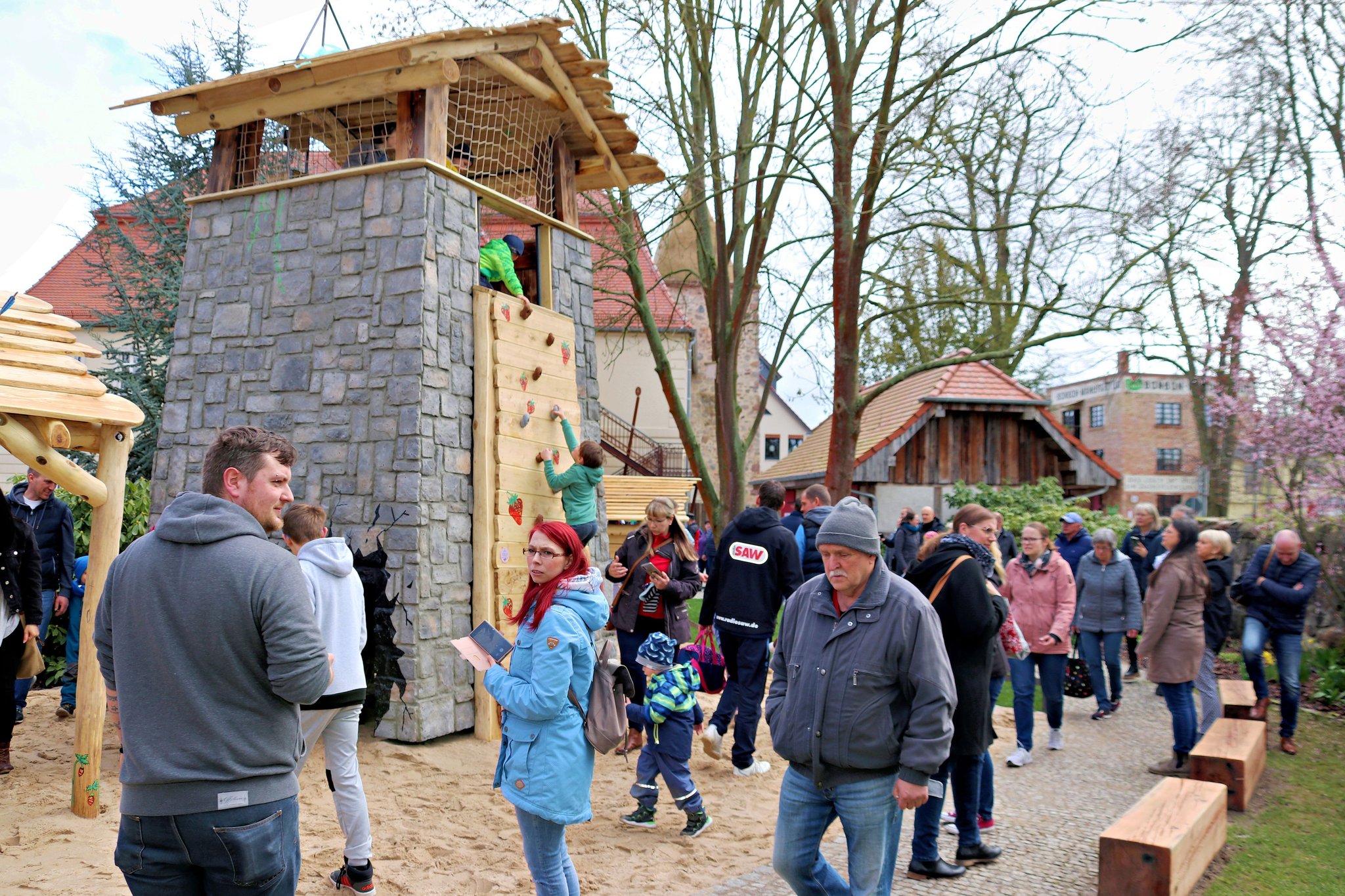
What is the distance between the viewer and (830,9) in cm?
1185

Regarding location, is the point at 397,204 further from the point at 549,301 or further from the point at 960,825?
the point at 960,825

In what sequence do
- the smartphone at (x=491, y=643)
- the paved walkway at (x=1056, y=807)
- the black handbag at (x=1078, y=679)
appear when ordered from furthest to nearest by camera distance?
the black handbag at (x=1078, y=679) < the paved walkway at (x=1056, y=807) < the smartphone at (x=491, y=643)

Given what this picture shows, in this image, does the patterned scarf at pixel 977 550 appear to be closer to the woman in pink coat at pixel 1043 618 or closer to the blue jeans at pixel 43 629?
the woman in pink coat at pixel 1043 618

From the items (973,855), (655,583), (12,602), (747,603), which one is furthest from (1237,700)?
(12,602)

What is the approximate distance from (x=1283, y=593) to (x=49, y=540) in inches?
382

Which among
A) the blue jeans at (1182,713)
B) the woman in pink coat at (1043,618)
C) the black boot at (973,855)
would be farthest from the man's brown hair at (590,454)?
the blue jeans at (1182,713)

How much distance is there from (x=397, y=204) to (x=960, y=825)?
5.83 m

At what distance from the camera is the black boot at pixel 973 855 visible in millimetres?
5281

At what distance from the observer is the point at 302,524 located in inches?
188

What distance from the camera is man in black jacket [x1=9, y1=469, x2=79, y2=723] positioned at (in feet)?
23.6

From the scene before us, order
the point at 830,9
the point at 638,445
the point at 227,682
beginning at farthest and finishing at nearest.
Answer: the point at 638,445 < the point at 830,9 < the point at 227,682

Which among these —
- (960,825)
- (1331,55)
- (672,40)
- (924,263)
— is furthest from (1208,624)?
(1331,55)

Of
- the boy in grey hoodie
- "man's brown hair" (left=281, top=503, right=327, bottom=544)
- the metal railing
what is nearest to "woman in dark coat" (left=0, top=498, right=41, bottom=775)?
"man's brown hair" (left=281, top=503, right=327, bottom=544)

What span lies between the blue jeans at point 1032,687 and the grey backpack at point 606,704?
366 centimetres
